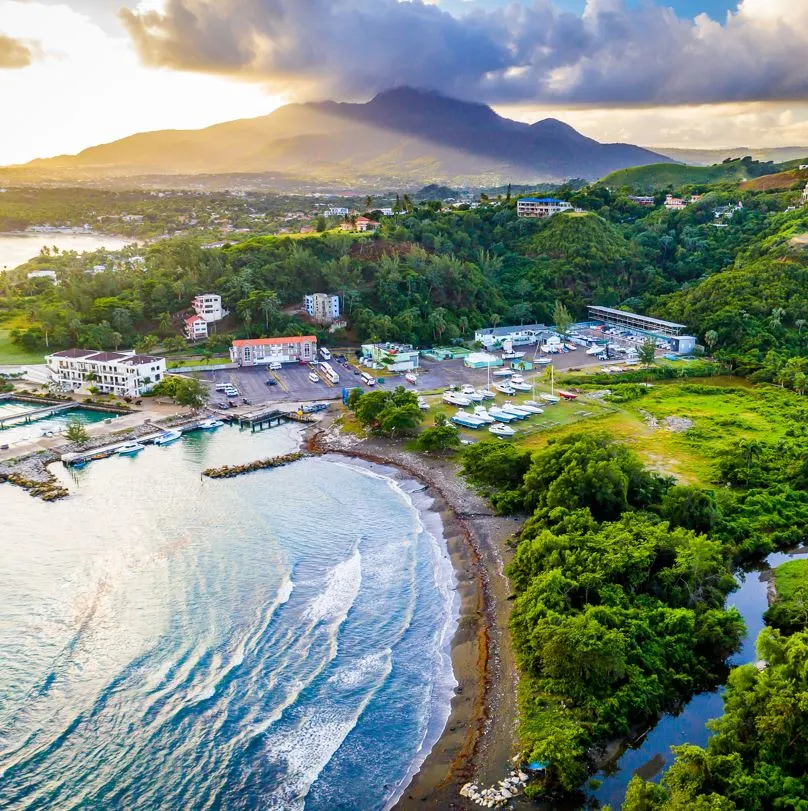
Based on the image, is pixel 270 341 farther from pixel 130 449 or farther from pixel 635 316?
pixel 635 316

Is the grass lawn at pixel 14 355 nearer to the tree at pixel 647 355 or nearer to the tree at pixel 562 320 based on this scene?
the tree at pixel 562 320

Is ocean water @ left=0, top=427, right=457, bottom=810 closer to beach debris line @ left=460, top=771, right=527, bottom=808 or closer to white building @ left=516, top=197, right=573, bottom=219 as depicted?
beach debris line @ left=460, top=771, right=527, bottom=808

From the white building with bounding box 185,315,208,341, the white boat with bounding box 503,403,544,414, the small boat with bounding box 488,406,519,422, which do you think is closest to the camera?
the small boat with bounding box 488,406,519,422

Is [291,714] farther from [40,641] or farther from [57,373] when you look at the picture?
[57,373]

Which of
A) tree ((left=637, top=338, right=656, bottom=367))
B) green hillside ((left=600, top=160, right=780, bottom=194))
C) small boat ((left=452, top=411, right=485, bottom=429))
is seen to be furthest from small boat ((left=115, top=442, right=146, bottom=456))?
green hillside ((left=600, top=160, right=780, bottom=194))

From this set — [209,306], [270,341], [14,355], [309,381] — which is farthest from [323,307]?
[14,355]

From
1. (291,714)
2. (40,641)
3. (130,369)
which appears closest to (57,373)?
(130,369)
